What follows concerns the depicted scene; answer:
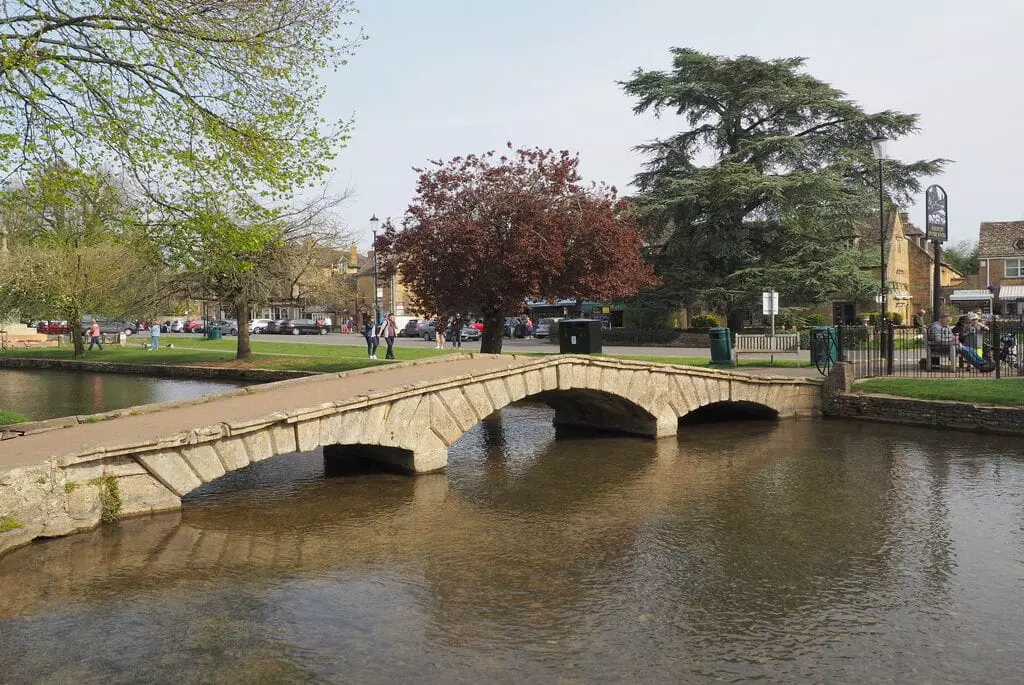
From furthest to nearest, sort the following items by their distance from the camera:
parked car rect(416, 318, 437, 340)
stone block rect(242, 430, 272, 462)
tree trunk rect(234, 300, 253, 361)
A: parked car rect(416, 318, 437, 340) → tree trunk rect(234, 300, 253, 361) → stone block rect(242, 430, 272, 462)

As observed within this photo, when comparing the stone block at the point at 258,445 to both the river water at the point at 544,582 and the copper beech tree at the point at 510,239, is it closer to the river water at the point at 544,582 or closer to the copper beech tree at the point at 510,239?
the river water at the point at 544,582

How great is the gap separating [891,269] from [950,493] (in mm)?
45363

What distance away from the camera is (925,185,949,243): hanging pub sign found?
70.1 ft

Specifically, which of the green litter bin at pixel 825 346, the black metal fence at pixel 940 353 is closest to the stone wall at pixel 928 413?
the black metal fence at pixel 940 353

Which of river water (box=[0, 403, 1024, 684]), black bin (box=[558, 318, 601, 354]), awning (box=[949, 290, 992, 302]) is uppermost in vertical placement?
awning (box=[949, 290, 992, 302])

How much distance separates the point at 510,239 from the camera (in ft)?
71.7

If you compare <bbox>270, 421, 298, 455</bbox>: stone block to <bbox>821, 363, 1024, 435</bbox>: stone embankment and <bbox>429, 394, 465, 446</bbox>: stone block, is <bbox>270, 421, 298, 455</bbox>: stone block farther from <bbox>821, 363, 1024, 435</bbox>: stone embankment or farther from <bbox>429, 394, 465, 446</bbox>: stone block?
<bbox>821, 363, 1024, 435</bbox>: stone embankment

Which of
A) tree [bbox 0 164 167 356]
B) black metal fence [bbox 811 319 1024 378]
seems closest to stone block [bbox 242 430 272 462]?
black metal fence [bbox 811 319 1024 378]

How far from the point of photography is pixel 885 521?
10484mm

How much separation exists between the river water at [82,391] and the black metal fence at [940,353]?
1885cm

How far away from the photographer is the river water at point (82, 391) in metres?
22.5

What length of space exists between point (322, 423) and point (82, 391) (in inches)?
797

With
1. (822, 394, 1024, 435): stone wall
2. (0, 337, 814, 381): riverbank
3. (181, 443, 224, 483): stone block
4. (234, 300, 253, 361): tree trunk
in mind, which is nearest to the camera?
(181, 443, 224, 483): stone block

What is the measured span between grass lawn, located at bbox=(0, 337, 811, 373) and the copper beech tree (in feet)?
12.1
